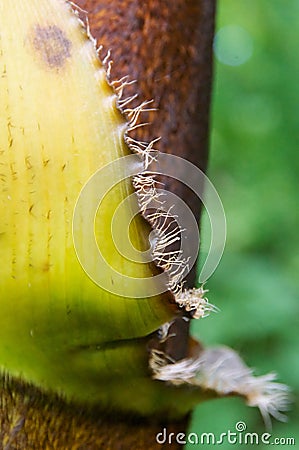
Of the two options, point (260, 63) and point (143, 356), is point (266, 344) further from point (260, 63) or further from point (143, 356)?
point (143, 356)

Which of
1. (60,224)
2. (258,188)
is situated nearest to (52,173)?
(60,224)

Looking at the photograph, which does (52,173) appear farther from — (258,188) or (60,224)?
(258,188)

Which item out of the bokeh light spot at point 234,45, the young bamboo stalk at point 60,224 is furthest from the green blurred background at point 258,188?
the young bamboo stalk at point 60,224

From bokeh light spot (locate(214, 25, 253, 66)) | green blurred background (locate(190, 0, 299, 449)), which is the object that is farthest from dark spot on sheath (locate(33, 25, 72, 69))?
bokeh light spot (locate(214, 25, 253, 66))

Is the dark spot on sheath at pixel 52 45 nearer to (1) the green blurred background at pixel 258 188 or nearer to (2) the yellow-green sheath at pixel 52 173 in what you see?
(2) the yellow-green sheath at pixel 52 173

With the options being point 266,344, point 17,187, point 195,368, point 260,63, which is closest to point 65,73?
point 17,187
